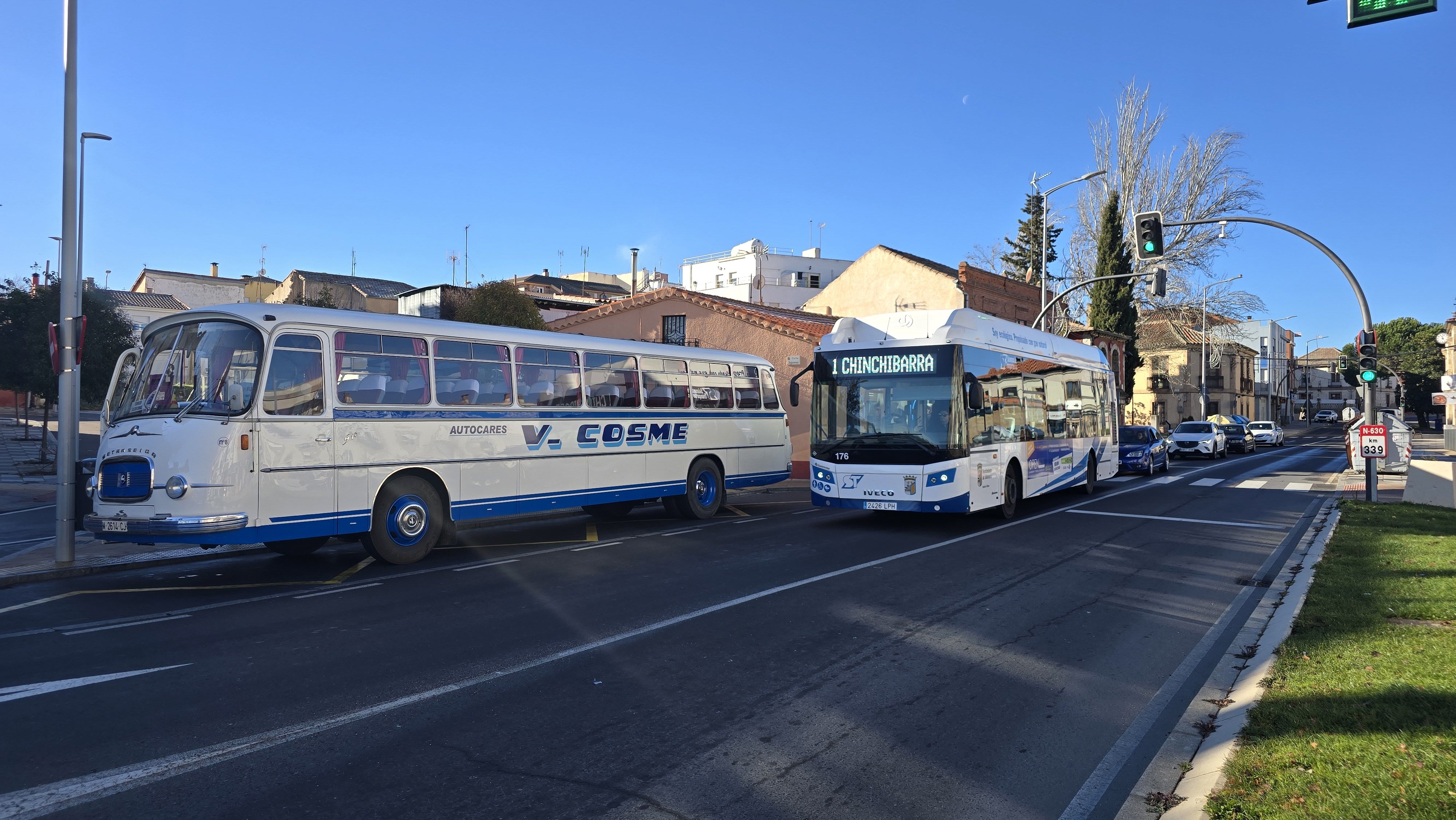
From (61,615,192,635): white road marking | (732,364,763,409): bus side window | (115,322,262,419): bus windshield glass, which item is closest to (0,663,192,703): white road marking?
(61,615,192,635): white road marking

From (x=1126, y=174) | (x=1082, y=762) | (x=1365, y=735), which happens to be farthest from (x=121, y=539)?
(x=1126, y=174)

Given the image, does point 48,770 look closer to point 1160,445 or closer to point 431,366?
point 431,366

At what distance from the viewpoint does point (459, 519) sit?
11.5 meters

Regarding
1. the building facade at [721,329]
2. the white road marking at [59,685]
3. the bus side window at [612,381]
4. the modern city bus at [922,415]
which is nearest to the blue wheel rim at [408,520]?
the bus side window at [612,381]

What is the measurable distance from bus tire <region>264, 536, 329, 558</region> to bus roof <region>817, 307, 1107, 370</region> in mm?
7985

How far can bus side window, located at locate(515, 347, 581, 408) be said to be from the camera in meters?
12.5

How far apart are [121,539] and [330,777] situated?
667 centimetres

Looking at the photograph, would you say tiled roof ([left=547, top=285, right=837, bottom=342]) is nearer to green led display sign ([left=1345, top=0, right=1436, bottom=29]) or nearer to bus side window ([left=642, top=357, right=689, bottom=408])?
bus side window ([left=642, top=357, right=689, bottom=408])

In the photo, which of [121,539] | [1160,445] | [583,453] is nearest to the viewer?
[121,539]

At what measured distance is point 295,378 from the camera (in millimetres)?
9789

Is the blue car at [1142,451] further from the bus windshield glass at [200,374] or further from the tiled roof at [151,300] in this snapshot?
the tiled roof at [151,300]

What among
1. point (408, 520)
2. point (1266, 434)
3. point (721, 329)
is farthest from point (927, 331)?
point (1266, 434)

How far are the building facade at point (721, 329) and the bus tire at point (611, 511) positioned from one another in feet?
34.2

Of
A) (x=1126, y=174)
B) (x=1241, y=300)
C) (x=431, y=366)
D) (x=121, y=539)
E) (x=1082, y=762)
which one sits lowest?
(x=1082, y=762)
